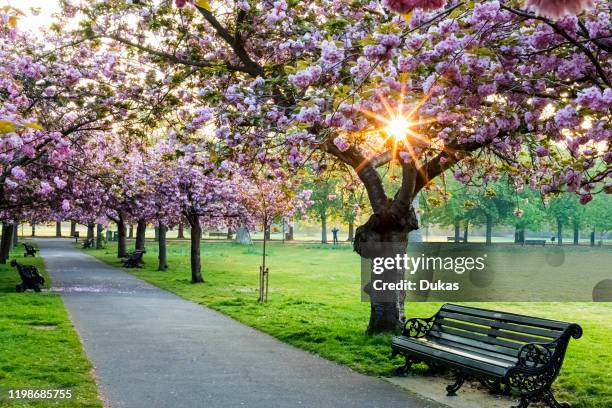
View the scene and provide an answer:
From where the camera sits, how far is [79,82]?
13312 millimetres

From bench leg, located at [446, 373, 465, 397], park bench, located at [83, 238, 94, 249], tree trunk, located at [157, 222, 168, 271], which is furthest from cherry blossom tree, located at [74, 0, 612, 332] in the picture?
park bench, located at [83, 238, 94, 249]

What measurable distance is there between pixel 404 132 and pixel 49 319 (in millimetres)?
8510

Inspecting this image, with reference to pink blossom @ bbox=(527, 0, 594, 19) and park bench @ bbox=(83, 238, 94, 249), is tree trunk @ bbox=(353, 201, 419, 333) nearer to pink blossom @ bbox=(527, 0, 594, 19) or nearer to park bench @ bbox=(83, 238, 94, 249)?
pink blossom @ bbox=(527, 0, 594, 19)

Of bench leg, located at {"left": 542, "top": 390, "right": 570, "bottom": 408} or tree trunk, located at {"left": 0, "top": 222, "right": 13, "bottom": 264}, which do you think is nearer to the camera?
bench leg, located at {"left": 542, "top": 390, "right": 570, "bottom": 408}

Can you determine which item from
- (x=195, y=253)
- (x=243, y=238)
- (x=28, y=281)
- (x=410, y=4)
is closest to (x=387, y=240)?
(x=410, y=4)

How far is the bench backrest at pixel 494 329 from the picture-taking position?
7.50 metres

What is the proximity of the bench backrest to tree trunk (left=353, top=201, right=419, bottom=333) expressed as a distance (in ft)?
6.98

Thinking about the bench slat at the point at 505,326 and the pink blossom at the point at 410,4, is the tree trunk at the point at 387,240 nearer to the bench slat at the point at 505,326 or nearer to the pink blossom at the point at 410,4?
the bench slat at the point at 505,326

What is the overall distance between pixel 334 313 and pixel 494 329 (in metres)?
7.59

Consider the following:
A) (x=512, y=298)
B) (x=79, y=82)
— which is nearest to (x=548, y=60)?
(x=79, y=82)

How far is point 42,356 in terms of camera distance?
9.48 meters

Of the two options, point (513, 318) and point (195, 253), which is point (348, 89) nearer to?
point (513, 318)

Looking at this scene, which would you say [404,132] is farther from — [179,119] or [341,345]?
[179,119]

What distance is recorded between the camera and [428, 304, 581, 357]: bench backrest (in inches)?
295
